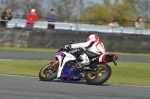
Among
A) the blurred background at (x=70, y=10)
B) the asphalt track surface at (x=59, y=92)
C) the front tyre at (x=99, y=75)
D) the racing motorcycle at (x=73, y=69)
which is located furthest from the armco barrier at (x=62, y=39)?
the asphalt track surface at (x=59, y=92)

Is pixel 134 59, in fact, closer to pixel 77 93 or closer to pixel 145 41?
pixel 145 41

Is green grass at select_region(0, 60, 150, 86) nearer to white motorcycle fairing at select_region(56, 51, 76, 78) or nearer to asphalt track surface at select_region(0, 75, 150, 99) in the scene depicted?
white motorcycle fairing at select_region(56, 51, 76, 78)

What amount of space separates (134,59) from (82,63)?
9739mm

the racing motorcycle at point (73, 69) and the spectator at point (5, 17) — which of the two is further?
the spectator at point (5, 17)

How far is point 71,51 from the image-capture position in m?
12.9

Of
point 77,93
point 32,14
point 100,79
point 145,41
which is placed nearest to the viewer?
point 77,93

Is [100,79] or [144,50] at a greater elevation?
[100,79]

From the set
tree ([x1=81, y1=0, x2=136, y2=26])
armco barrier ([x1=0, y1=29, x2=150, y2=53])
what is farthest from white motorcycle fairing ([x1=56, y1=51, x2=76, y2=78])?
tree ([x1=81, y1=0, x2=136, y2=26])

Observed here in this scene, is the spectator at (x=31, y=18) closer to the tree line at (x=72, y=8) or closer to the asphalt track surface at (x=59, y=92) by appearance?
the tree line at (x=72, y=8)

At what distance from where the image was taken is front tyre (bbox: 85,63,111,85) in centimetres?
1190

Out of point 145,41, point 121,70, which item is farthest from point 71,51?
point 145,41

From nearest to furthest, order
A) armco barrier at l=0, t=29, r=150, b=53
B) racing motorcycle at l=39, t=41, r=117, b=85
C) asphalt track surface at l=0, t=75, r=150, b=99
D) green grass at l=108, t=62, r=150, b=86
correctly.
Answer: asphalt track surface at l=0, t=75, r=150, b=99
racing motorcycle at l=39, t=41, r=117, b=85
green grass at l=108, t=62, r=150, b=86
armco barrier at l=0, t=29, r=150, b=53

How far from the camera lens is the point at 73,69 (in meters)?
12.6

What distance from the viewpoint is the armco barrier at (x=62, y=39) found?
24312 millimetres
